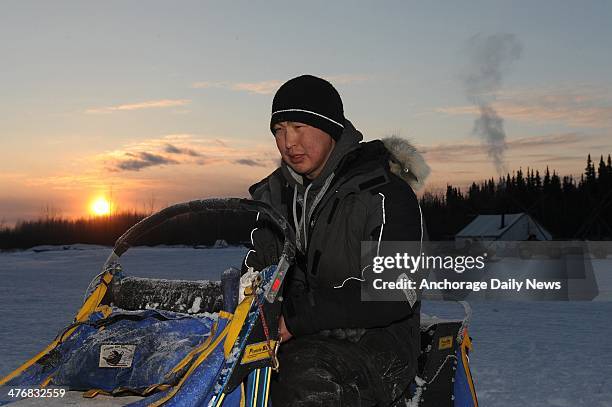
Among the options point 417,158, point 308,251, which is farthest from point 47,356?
point 417,158

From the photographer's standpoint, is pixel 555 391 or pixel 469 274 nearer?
pixel 555 391

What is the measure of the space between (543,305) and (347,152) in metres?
11.8

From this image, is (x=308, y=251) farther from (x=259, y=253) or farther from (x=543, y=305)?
A: (x=543, y=305)

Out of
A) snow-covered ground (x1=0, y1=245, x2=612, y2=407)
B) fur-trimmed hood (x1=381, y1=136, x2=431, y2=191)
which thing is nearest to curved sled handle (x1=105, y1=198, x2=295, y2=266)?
fur-trimmed hood (x1=381, y1=136, x2=431, y2=191)

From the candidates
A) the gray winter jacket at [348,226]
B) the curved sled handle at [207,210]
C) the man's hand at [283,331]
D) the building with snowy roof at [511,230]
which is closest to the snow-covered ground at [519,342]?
the gray winter jacket at [348,226]

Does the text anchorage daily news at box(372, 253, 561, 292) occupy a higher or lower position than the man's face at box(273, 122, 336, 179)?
lower

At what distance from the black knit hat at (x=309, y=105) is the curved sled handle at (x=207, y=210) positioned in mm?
652

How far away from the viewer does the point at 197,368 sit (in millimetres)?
2086

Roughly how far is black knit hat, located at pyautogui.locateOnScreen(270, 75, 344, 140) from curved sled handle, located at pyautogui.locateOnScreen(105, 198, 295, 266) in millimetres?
652

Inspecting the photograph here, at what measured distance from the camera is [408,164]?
3.23 m

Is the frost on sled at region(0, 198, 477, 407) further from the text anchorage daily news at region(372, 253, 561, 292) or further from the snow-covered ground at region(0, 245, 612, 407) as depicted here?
the snow-covered ground at region(0, 245, 612, 407)

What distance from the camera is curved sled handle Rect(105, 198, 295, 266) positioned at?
2.40m

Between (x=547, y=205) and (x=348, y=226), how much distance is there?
8164 centimetres

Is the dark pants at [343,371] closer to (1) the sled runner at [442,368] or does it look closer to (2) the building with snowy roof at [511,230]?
(1) the sled runner at [442,368]
